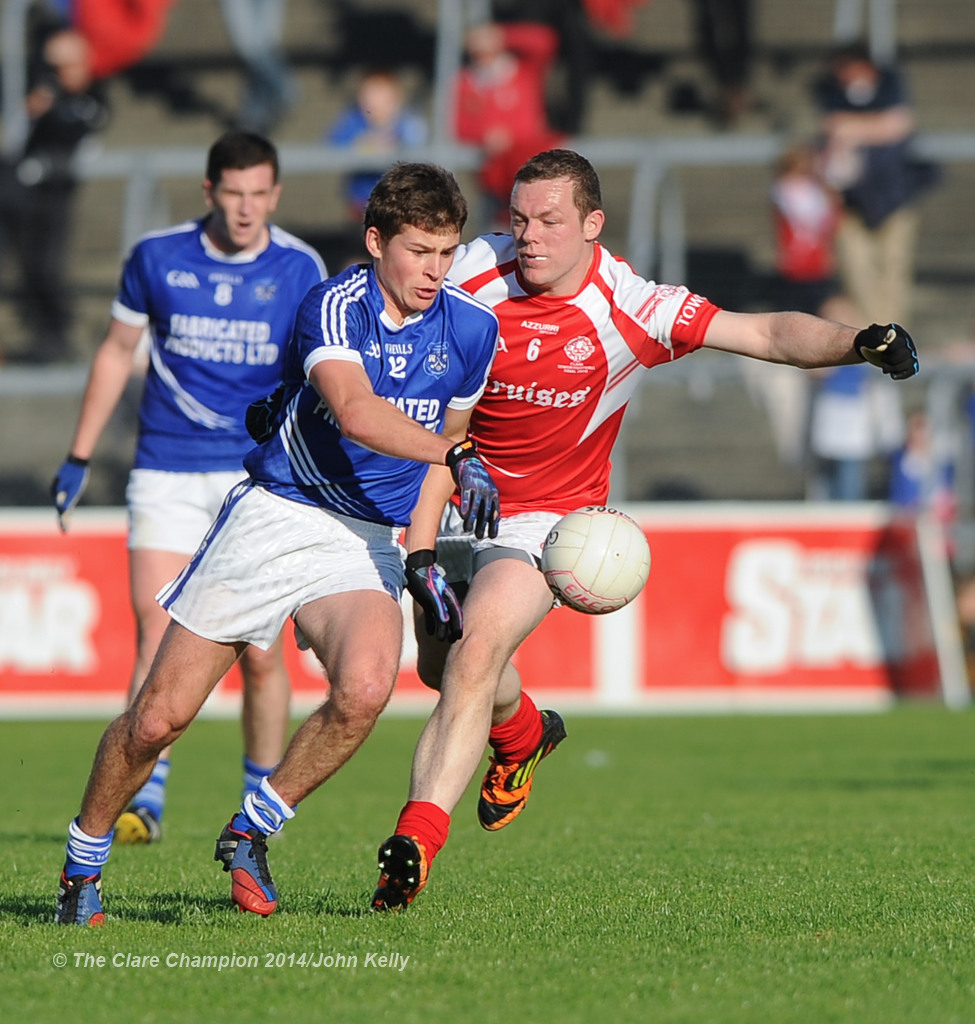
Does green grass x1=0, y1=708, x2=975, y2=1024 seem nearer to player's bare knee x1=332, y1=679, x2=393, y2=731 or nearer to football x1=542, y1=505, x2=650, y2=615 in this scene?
player's bare knee x1=332, y1=679, x2=393, y2=731

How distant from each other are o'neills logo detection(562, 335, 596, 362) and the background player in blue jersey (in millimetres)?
1990

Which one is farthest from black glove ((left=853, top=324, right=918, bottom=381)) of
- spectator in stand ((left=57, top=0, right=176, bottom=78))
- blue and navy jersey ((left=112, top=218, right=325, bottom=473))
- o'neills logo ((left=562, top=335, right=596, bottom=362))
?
spectator in stand ((left=57, top=0, right=176, bottom=78))

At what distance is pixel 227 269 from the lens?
798 centimetres

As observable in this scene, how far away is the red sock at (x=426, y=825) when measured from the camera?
5285 millimetres

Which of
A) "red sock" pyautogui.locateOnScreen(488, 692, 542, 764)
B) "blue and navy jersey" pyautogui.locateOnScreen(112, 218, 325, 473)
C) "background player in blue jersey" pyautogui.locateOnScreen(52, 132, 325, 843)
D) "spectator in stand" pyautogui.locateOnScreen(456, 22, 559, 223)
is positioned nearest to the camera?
"red sock" pyautogui.locateOnScreen(488, 692, 542, 764)

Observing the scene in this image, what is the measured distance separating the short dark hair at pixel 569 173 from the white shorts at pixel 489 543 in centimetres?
115

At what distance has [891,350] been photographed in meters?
5.55

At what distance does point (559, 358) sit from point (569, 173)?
0.67 metres

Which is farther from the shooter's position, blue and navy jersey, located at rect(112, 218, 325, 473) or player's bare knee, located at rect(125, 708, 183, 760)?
blue and navy jersey, located at rect(112, 218, 325, 473)

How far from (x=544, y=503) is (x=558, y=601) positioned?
22.0 inches

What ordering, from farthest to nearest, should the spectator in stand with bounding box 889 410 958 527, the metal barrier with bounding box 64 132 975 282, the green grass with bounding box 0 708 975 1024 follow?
the metal barrier with bounding box 64 132 975 282 < the spectator in stand with bounding box 889 410 958 527 < the green grass with bounding box 0 708 975 1024

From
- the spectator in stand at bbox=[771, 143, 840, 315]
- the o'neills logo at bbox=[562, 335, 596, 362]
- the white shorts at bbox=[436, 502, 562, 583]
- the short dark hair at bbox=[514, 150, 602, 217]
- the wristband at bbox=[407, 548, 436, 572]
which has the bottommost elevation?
the wristband at bbox=[407, 548, 436, 572]

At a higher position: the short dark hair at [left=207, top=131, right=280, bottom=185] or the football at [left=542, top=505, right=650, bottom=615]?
the short dark hair at [left=207, top=131, right=280, bottom=185]

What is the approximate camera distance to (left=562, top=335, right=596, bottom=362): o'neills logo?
20.8 feet
